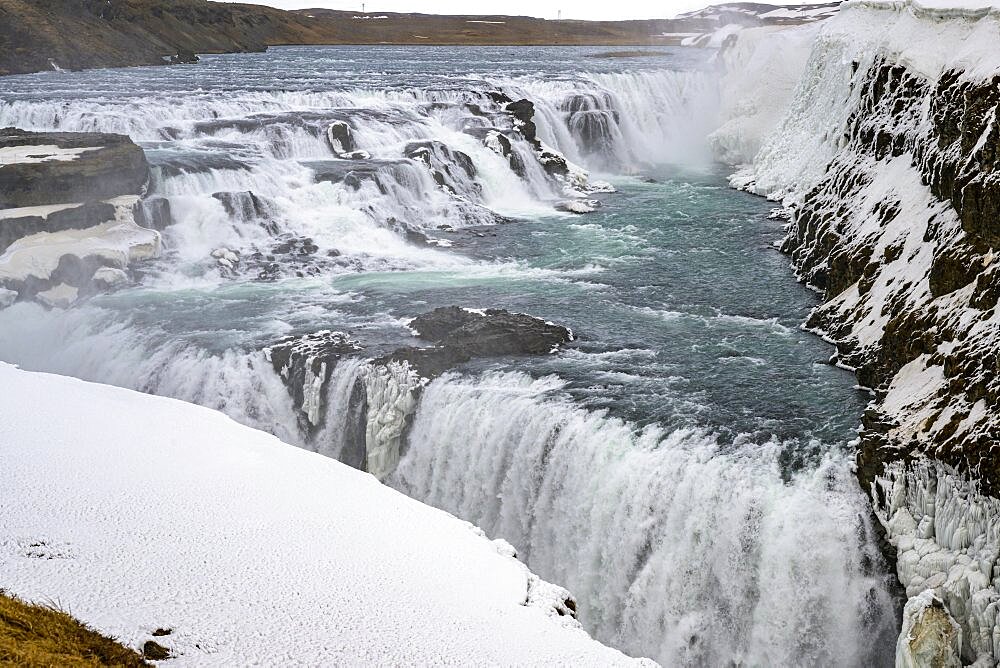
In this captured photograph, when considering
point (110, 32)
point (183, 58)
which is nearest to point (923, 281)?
point (183, 58)

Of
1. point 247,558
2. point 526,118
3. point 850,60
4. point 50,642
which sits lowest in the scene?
point 247,558

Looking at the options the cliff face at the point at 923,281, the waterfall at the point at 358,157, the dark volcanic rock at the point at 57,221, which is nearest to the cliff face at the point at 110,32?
the waterfall at the point at 358,157

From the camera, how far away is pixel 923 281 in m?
12.7

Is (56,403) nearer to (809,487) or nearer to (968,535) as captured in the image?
(809,487)

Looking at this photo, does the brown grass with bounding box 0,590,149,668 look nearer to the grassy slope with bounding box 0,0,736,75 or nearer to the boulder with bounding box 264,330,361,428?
the boulder with bounding box 264,330,361,428

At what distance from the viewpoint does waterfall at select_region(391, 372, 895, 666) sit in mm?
9398

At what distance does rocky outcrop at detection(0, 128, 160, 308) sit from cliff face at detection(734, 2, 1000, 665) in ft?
44.8

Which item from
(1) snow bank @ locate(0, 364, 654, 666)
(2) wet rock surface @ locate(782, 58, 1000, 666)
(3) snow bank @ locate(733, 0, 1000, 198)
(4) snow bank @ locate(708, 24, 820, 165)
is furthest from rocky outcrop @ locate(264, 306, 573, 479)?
(4) snow bank @ locate(708, 24, 820, 165)

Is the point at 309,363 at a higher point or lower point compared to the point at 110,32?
lower

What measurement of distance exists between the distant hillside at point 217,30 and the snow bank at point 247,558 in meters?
43.8

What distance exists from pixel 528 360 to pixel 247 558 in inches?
301

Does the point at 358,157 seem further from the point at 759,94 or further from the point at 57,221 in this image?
the point at 759,94

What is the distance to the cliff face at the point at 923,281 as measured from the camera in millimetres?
8766

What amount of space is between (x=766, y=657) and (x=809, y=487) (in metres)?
1.88
